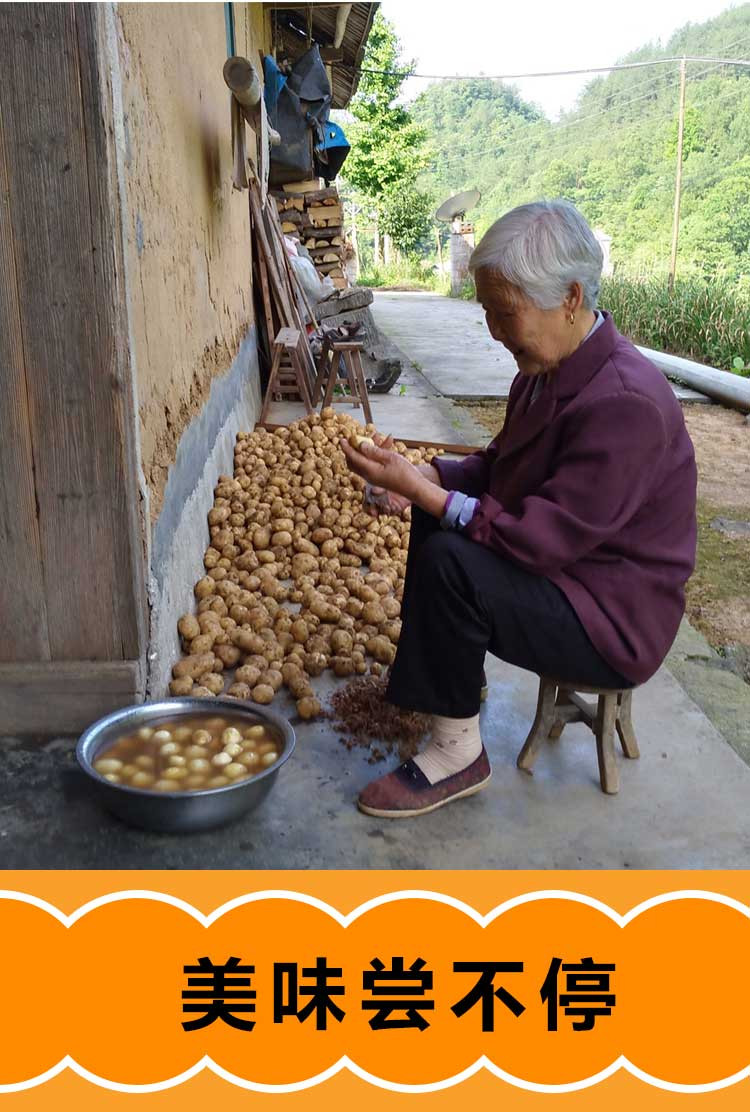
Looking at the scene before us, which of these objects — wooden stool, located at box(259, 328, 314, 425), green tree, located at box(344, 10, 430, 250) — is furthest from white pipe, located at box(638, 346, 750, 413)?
green tree, located at box(344, 10, 430, 250)

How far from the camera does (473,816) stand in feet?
7.63

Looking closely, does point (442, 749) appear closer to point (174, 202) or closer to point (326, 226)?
point (174, 202)

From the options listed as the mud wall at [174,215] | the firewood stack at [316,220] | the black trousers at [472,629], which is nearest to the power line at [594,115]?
the firewood stack at [316,220]

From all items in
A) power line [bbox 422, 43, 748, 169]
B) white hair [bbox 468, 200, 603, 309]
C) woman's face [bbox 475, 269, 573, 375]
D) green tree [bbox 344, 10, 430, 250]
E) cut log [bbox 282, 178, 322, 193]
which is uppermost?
power line [bbox 422, 43, 748, 169]

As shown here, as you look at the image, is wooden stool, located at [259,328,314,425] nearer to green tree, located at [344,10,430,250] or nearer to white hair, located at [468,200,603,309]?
white hair, located at [468,200,603,309]

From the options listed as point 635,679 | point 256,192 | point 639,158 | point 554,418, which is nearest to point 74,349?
point 554,418

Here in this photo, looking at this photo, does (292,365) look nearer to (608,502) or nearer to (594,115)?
(608,502)

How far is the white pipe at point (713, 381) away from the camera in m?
8.20

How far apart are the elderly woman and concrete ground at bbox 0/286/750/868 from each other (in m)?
0.12

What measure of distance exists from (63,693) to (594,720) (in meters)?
1.39

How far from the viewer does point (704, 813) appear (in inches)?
91.5

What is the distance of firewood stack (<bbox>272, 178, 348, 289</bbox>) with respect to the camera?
9.88 m

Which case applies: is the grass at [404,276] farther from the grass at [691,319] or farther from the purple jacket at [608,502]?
the purple jacket at [608,502]

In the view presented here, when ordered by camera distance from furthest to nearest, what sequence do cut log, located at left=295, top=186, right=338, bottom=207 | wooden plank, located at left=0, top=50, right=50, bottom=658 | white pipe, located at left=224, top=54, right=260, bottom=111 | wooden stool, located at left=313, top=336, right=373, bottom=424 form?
cut log, located at left=295, top=186, right=338, bottom=207 < wooden stool, located at left=313, top=336, right=373, bottom=424 < white pipe, located at left=224, top=54, right=260, bottom=111 < wooden plank, located at left=0, top=50, right=50, bottom=658
